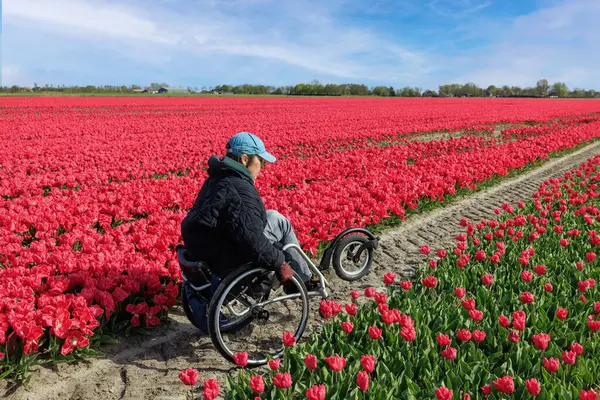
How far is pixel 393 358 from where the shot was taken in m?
2.93

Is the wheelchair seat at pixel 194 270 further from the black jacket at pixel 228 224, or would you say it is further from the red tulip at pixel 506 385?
the red tulip at pixel 506 385

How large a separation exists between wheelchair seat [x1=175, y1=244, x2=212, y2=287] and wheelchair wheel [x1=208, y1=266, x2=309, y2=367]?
0.76 ft

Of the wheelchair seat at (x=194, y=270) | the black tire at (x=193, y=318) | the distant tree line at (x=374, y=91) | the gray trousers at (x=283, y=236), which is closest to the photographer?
the wheelchair seat at (x=194, y=270)

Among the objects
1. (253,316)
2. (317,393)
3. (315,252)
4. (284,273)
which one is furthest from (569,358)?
(315,252)

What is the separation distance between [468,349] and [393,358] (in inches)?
21.1

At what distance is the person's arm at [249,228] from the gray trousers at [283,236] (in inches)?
21.7

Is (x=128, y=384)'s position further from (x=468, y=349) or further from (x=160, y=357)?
(x=468, y=349)

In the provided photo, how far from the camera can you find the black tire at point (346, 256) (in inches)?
183

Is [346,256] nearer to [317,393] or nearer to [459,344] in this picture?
[459,344]

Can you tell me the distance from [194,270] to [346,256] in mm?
2190

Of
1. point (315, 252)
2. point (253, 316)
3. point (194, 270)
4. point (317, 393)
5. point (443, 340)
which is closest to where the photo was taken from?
point (317, 393)

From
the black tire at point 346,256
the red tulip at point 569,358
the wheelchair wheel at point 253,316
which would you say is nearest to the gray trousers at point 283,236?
the wheelchair wheel at point 253,316

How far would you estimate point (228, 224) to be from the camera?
3.12 m

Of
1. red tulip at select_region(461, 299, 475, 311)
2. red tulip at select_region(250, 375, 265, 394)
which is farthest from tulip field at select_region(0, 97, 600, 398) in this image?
red tulip at select_region(250, 375, 265, 394)
